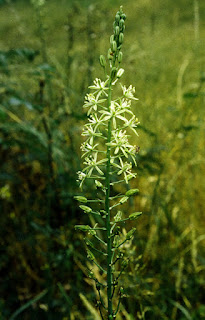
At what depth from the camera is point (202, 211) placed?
3350mm

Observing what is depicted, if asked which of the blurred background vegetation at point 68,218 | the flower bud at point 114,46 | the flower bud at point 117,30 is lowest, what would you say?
the blurred background vegetation at point 68,218

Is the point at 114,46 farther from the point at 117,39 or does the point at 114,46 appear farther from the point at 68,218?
the point at 68,218

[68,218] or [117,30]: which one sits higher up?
[117,30]

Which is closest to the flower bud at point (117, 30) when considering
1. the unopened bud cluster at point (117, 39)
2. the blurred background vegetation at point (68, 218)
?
the unopened bud cluster at point (117, 39)

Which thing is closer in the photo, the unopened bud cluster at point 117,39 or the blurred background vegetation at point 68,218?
the unopened bud cluster at point 117,39

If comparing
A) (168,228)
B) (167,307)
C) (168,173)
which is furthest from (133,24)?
(167,307)

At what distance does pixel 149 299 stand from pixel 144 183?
1.51 meters

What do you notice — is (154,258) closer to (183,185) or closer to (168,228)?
(168,228)

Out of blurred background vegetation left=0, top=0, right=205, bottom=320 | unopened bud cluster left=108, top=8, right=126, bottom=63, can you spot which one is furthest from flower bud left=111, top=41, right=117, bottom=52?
blurred background vegetation left=0, top=0, right=205, bottom=320

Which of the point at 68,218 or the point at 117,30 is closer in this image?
the point at 117,30

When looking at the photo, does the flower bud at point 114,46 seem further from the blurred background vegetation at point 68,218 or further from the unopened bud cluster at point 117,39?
the blurred background vegetation at point 68,218

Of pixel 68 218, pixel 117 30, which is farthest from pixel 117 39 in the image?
pixel 68 218

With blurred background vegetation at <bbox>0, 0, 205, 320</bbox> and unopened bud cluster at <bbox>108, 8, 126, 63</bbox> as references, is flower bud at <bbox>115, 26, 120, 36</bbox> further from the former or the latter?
blurred background vegetation at <bbox>0, 0, 205, 320</bbox>

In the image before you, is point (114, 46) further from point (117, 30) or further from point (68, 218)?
point (68, 218)
